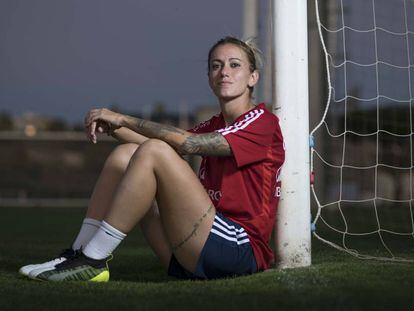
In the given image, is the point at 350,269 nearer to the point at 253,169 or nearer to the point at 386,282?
the point at 386,282

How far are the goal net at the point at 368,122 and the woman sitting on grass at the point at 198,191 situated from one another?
43cm

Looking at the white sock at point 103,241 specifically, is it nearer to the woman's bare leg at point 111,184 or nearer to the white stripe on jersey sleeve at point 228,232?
the woman's bare leg at point 111,184

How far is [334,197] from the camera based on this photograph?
11.7m

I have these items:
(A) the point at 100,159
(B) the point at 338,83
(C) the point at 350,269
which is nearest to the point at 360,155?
(B) the point at 338,83

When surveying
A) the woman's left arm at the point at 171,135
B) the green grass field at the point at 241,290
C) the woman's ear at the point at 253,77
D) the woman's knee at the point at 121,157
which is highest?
the woman's ear at the point at 253,77

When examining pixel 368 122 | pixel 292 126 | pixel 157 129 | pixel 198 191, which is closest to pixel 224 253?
pixel 198 191

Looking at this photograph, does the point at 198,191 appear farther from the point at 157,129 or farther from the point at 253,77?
the point at 253,77

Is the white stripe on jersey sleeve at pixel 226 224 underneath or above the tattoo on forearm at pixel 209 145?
underneath

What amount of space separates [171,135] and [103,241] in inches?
19.0

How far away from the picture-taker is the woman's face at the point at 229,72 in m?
3.42

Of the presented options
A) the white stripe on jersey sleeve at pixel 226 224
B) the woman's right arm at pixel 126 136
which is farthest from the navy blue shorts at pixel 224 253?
the woman's right arm at pixel 126 136

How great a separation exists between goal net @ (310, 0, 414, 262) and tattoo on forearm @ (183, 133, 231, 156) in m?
0.56

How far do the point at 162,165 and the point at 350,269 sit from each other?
917 mm

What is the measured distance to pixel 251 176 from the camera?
3293 mm
